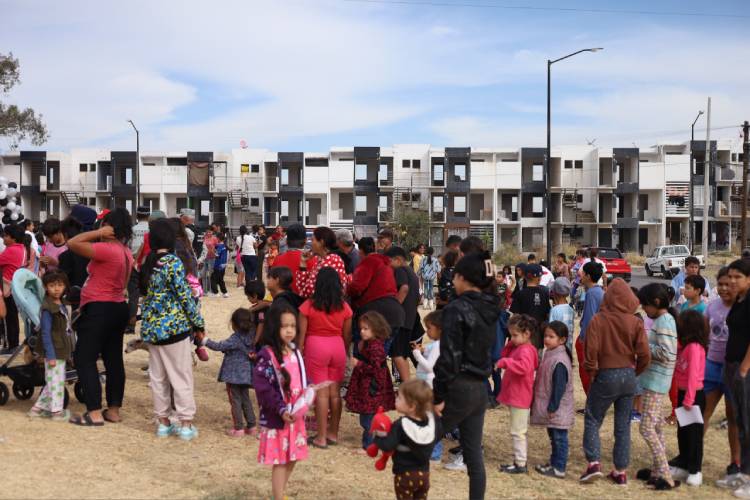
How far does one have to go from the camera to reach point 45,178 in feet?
202

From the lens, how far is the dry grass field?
5.79m

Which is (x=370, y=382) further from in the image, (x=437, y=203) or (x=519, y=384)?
(x=437, y=203)

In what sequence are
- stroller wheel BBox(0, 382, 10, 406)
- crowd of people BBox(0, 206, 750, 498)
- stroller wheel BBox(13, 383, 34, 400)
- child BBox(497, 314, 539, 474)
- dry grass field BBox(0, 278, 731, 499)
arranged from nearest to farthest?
crowd of people BBox(0, 206, 750, 498) → dry grass field BBox(0, 278, 731, 499) → child BBox(497, 314, 539, 474) → stroller wheel BBox(0, 382, 10, 406) → stroller wheel BBox(13, 383, 34, 400)

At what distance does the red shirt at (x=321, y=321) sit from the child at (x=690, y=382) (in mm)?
3105

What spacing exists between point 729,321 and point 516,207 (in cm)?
5481

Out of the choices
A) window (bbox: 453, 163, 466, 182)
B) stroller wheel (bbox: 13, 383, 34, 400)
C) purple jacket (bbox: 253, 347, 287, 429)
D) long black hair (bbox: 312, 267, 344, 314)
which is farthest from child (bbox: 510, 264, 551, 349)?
window (bbox: 453, 163, 466, 182)

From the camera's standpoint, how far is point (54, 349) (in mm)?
7430

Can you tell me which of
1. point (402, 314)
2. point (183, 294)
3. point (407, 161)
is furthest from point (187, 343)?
point (407, 161)

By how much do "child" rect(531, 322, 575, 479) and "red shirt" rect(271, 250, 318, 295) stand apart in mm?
2401

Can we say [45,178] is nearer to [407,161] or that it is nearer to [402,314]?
[407,161]

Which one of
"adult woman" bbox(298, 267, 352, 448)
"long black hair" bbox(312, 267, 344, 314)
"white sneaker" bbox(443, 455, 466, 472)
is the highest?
"long black hair" bbox(312, 267, 344, 314)

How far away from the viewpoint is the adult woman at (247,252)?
63.2ft

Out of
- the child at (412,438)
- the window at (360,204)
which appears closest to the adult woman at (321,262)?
the child at (412,438)

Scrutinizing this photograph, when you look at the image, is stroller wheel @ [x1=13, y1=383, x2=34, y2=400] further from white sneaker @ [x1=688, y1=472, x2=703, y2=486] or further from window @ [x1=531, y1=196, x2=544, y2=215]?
window @ [x1=531, y1=196, x2=544, y2=215]
